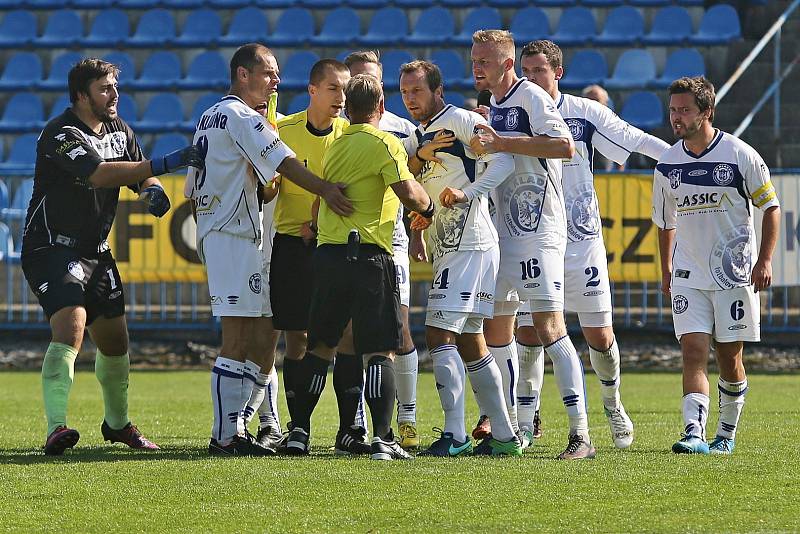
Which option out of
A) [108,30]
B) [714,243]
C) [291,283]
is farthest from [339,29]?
[714,243]

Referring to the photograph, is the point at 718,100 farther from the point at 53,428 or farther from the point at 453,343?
the point at 53,428

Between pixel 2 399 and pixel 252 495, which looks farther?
pixel 2 399

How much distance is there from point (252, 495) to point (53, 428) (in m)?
1.99

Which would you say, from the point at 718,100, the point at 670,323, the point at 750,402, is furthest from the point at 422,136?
the point at 718,100

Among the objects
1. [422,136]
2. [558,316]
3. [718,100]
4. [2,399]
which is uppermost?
[718,100]

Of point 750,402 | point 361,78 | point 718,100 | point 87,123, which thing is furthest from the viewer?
point 718,100

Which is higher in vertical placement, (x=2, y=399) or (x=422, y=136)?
(x=422, y=136)

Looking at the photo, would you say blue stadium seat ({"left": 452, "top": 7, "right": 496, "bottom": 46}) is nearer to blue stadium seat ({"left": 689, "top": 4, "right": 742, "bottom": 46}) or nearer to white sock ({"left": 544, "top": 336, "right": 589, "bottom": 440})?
blue stadium seat ({"left": 689, "top": 4, "right": 742, "bottom": 46})

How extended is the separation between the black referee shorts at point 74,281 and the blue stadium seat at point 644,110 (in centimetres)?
957

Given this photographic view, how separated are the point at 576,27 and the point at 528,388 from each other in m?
10.5

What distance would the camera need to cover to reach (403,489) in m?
5.70

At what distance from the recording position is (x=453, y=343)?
276 inches

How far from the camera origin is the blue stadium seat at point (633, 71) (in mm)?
16484

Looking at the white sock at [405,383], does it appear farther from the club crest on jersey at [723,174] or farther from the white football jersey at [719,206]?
the club crest on jersey at [723,174]
